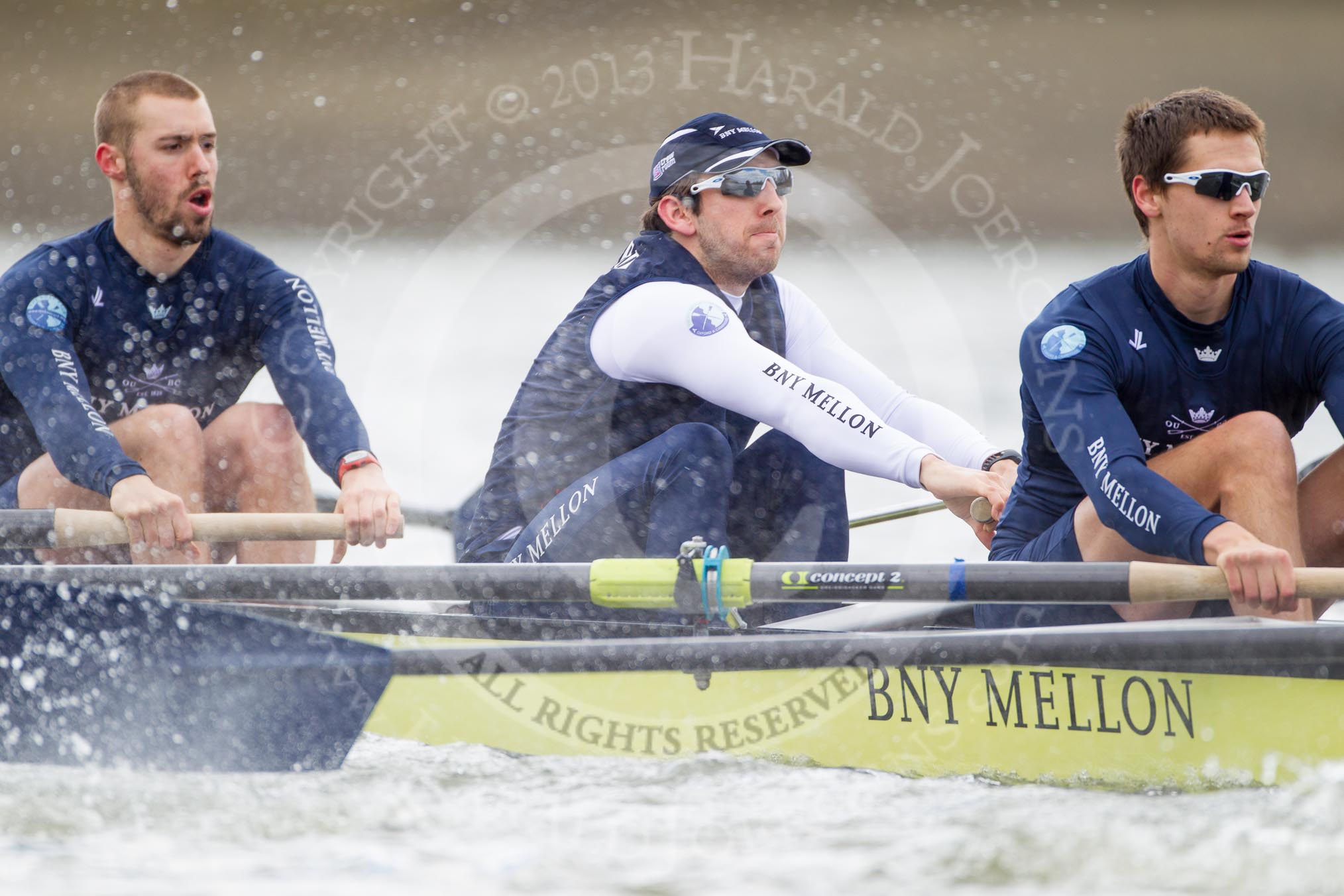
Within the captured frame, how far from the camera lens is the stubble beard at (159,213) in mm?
2863

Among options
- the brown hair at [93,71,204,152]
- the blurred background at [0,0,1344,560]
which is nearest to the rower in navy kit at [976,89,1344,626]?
the brown hair at [93,71,204,152]

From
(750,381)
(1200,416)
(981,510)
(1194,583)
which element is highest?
(750,381)

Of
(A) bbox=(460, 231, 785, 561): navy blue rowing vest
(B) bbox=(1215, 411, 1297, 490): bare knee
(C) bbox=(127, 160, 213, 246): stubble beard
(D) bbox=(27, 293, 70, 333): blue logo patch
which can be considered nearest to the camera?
(B) bbox=(1215, 411, 1297, 490): bare knee

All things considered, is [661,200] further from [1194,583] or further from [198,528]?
[1194,583]

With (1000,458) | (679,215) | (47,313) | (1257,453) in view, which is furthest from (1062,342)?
(47,313)

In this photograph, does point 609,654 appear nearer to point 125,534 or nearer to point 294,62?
point 125,534

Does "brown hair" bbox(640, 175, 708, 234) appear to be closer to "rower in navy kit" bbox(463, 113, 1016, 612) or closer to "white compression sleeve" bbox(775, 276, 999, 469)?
"rower in navy kit" bbox(463, 113, 1016, 612)

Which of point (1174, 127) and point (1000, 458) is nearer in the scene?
point (1174, 127)

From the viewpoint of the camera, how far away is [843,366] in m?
2.84

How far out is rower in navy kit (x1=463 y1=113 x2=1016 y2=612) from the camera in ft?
7.76

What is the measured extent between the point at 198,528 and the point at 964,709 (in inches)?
56.6

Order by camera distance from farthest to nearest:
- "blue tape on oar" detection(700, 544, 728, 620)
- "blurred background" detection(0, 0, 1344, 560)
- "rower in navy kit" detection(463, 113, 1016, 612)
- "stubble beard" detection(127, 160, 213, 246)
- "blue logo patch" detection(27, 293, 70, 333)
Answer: "blurred background" detection(0, 0, 1344, 560), "stubble beard" detection(127, 160, 213, 246), "blue logo patch" detection(27, 293, 70, 333), "rower in navy kit" detection(463, 113, 1016, 612), "blue tape on oar" detection(700, 544, 728, 620)

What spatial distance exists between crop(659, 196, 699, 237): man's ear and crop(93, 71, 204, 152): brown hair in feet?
3.47

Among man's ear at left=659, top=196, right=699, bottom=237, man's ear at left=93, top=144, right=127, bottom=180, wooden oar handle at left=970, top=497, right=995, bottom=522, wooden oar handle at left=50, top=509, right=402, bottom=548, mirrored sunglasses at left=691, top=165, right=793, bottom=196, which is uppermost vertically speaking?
man's ear at left=93, top=144, right=127, bottom=180
